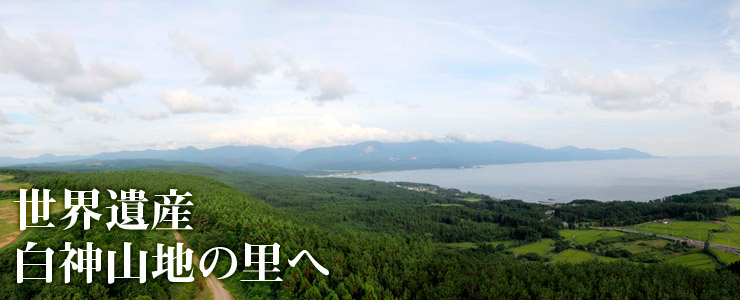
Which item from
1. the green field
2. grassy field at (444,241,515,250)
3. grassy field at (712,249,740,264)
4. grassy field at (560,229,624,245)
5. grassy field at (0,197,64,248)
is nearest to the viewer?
grassy field at (0,197,64,248)

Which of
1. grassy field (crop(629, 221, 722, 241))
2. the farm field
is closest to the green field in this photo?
grassy field (crop(629, 221, 722, 241))

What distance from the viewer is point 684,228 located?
56.1 meters

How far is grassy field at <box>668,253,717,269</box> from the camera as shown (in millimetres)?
38247

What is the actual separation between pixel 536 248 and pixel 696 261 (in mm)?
18840

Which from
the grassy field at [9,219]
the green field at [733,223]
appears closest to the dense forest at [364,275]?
the grassy field at [9,219]

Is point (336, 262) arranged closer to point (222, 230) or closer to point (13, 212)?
point (222, 230)

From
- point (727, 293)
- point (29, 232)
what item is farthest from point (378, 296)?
point (29, 232)

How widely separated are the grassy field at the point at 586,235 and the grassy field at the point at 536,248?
441 centimetres

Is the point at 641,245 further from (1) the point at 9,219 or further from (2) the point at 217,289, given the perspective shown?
(1) the point at 9,219

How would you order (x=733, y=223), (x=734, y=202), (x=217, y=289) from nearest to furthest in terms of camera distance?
(x=217, y=289), (x=733, y=223), (x=734, y=202)

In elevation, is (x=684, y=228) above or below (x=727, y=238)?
below

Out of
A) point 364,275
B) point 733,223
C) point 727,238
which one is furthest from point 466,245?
point 733,223

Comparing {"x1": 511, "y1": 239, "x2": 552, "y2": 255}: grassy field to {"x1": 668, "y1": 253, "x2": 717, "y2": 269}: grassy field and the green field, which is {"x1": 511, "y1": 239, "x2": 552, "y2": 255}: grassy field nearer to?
{"x1": 668, "y1": 253, "x2": 717, "y2": 269}: grassy field

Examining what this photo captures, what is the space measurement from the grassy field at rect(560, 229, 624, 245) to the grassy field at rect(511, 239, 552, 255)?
4.41 m
